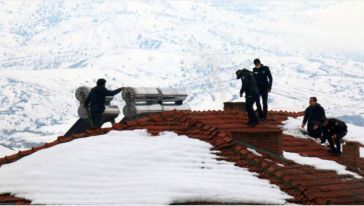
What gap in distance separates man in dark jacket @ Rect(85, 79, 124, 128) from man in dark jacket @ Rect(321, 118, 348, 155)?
6.47m

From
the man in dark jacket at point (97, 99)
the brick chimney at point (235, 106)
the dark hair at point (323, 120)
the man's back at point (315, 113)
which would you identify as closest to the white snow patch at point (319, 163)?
the dark hair at point (323, 120)

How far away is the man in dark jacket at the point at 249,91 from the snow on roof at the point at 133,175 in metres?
3.16

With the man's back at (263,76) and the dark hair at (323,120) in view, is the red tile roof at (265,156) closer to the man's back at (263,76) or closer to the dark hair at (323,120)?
the dark hair at (323,120)

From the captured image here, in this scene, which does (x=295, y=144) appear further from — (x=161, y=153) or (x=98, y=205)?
(x=98, y=205)

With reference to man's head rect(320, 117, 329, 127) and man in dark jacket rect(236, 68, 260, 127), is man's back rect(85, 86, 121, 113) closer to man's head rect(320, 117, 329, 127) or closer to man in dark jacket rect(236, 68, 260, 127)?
man in dark jacket rect(236, 68, 260, 127)

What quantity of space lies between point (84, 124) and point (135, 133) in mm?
10215

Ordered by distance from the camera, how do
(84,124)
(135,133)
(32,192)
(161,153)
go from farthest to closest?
(84,124)
(135,133)
(161,153)
(32,192)

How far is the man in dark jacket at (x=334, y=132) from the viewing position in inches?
869

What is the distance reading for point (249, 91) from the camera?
21438mm

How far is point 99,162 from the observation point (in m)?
17.0

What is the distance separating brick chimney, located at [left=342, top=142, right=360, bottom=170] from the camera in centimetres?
2145

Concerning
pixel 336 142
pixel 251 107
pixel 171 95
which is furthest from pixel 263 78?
pixel 171 95

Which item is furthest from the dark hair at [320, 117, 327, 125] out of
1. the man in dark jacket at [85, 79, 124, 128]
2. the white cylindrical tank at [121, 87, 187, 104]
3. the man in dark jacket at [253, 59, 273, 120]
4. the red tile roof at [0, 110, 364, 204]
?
the man in dark jacket at [85, 79, 124, 128]

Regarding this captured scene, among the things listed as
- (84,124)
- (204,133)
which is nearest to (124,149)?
(204,133)
